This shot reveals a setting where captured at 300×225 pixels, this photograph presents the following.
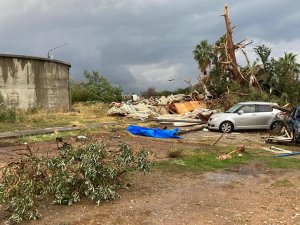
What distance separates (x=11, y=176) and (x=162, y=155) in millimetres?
6463

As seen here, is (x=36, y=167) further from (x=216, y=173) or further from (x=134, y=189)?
(x=216, y=173)

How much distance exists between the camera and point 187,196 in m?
7.96

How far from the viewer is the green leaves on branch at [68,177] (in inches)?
280

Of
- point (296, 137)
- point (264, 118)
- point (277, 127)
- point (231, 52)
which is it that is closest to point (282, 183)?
point (296, 137)

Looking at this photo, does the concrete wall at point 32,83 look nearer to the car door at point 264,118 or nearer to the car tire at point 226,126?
the car tire at point 226,126

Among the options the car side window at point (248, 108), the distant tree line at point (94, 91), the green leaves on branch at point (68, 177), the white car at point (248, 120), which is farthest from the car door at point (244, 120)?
the distant tree line at point (94, 91)

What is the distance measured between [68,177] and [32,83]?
79.2 feet

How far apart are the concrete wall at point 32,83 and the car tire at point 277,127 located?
17.0 metres

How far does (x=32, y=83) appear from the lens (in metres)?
30.3

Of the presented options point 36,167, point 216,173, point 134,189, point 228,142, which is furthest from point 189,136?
point 36,167

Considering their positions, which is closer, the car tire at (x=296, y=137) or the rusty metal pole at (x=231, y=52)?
the car tire at (x=296, y=137)

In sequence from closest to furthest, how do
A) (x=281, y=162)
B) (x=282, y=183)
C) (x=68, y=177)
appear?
1. (x=68, y=177)
2. (x=282, y=183)
3. (x=281, y=162)

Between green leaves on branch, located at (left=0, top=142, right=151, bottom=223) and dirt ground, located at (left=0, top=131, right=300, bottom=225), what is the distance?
0.23m

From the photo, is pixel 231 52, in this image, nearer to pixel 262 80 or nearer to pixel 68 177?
pixel 262 80
